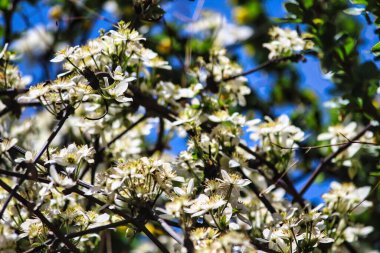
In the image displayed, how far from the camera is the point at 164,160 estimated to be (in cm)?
169

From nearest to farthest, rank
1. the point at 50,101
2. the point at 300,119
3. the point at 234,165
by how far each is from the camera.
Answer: the point at 50,101 < the point at 234,165 < the point at 300,119

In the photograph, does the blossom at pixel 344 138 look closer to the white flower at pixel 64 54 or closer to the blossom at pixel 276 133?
the blossom at pixel 276 133

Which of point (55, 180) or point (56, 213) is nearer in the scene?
point (55, 180)

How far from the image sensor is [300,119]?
7.43 feet

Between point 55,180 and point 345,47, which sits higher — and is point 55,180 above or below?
below

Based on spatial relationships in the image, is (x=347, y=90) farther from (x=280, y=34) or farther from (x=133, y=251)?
(x=133, y=251)

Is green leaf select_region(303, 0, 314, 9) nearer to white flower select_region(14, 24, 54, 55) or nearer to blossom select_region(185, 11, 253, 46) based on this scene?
blossom select_region(185, 11, 253, 46)

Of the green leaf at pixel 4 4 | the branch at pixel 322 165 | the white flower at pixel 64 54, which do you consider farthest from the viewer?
the green leaf at pixel 4 4

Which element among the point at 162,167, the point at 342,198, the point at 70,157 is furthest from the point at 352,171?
the point at 70,157

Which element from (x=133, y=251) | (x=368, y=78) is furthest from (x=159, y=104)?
(x=133, y=251)

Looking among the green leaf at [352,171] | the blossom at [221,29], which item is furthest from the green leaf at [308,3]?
the blossom at [221,29]

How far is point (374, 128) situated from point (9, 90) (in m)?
0.84

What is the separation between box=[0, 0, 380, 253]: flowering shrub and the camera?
1166 mm

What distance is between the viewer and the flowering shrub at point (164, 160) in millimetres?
1166
